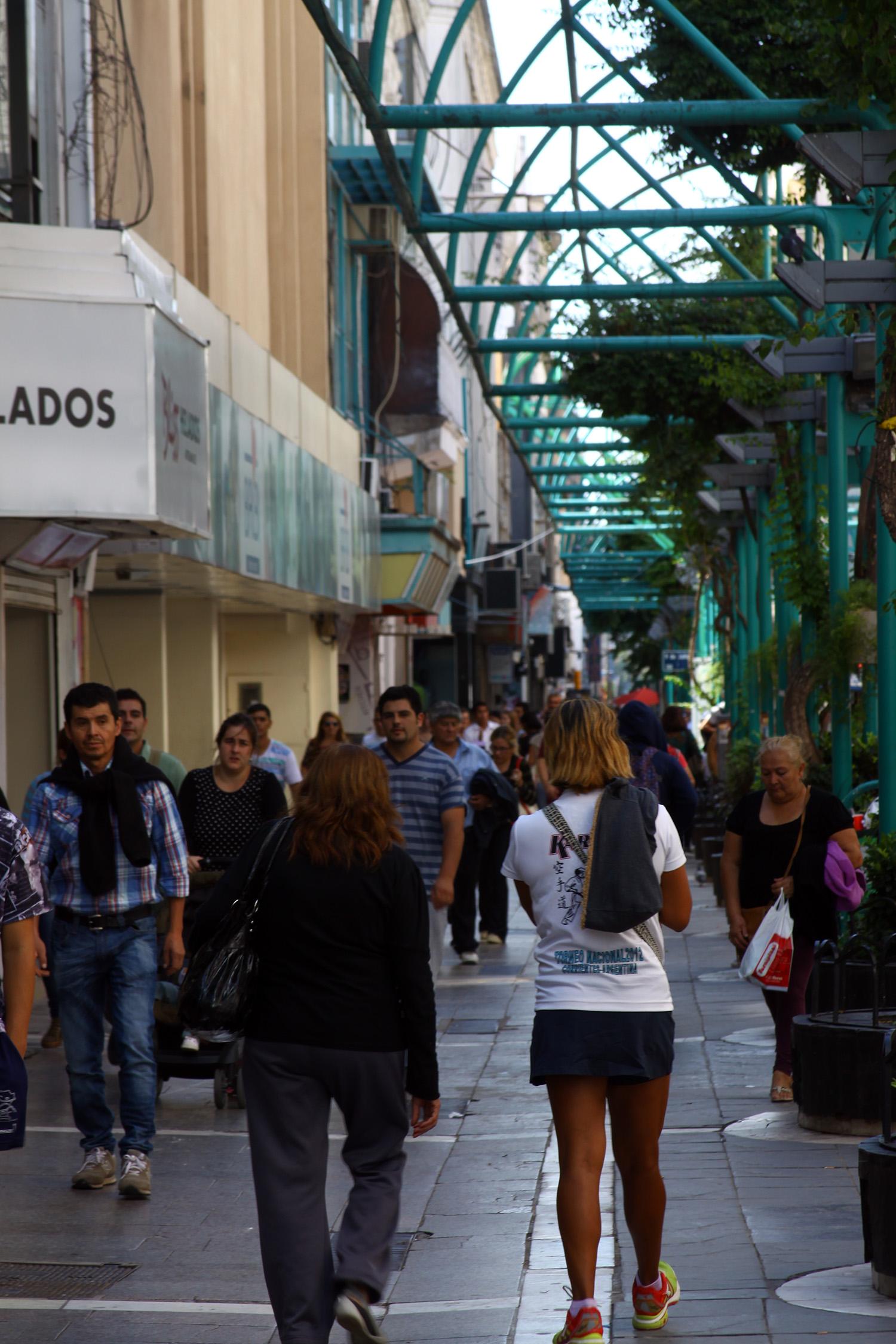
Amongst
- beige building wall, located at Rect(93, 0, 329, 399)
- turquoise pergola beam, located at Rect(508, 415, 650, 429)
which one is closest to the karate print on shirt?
beige building wall, located at Rect(93, 0, 329, 399)

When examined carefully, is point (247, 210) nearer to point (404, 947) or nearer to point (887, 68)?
point (887, 68)

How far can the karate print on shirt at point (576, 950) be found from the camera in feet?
17.0

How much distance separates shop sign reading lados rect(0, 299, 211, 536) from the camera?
10.4 meters

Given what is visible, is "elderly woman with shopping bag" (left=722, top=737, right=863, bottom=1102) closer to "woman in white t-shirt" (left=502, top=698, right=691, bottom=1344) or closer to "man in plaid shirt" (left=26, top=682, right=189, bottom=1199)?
"man in plaid shirt" (left=26, top=682, right=189, bottom=1199)

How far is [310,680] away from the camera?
78.9ft

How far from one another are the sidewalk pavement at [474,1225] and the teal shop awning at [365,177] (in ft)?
57.4

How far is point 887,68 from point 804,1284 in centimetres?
439

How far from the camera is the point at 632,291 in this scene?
47.5 ft

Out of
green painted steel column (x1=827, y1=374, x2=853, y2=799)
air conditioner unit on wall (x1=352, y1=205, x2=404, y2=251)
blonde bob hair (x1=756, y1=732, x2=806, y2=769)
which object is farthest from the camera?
air conditioner unit on wall (x1=352, y1=205, x2=404, y2=251)

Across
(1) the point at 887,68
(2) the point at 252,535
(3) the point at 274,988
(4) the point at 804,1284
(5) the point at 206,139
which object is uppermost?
(5) the point at 206,139

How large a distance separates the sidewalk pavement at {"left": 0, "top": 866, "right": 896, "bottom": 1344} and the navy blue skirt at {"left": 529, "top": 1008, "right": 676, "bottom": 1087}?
2.39 feet

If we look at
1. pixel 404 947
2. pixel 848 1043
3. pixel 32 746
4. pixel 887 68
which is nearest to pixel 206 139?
pixel 32 746

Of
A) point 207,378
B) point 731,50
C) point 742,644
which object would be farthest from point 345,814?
point 742,644

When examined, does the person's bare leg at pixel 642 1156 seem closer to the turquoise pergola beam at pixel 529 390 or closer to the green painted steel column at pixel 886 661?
the green painted steel column at pixel 886 661
